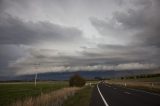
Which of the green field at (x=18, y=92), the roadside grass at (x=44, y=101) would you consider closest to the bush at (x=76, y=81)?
the green field at (x=18, y=92)

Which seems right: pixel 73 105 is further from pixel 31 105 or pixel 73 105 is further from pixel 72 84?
pixel 72 84

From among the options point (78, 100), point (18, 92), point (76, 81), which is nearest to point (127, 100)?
point (78, 100)

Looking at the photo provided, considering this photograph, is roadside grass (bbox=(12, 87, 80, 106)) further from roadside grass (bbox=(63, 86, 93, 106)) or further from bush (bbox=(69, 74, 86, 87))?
bush (bbox=(69, 74, 86, 87))

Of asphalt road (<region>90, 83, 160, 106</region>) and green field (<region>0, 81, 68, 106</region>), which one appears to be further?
green field (<region>0, 81, 68, 106</region>)

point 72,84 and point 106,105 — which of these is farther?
point 72,84

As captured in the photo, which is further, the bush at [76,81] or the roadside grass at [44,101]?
the bush at [76,81]

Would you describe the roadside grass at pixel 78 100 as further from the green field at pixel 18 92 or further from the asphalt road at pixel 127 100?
the green field at pixel 18 92

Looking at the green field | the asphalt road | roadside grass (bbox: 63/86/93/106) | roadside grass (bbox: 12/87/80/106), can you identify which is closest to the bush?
the green field

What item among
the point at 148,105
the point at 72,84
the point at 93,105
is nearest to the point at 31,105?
the point at 93,105

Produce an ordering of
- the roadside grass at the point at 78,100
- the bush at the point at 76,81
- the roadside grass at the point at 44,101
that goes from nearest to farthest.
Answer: the roadside grass at the point at 44,101 → the roadside grass at the point at 78,100 → the bush at the point at 76,81

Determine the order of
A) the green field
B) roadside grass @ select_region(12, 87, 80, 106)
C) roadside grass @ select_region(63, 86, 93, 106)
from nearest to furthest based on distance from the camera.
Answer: roadside grass @ select_region(12, 87, 80, 106)
roadside grass @ select_region(63, 86, 93, 106)
the green field

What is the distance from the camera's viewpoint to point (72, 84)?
213 ft

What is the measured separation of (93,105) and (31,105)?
14.0 ft

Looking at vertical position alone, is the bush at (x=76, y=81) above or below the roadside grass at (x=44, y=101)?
above
